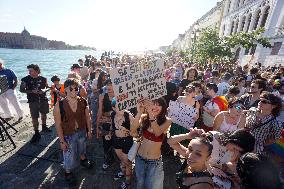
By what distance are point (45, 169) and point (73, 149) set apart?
3.66 feet

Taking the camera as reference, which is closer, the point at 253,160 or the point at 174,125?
the point at 253,160

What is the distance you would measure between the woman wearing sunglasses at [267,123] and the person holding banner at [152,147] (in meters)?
1.68

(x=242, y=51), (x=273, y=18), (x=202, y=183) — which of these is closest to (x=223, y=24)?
(x=242, y=51)

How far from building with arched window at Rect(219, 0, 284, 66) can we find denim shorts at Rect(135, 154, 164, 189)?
66.9ft

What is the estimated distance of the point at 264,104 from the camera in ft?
12.9

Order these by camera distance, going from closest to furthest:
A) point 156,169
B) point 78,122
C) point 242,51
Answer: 1. point 156,169
2. point 78,122
3. point 242,51

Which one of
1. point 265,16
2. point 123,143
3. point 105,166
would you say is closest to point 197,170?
point 123,143

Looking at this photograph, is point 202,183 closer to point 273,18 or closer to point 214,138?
point 214,138

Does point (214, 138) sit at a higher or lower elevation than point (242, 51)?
higher

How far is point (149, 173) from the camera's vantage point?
11.6 ft

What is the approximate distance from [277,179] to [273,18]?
25283 millimetres

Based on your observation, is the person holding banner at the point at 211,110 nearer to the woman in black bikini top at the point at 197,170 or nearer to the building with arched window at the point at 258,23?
the woman in black bikini top at the point at 197,170

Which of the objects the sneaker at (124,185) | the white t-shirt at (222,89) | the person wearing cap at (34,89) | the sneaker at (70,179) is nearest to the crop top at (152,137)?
the sneaker at (124,185)

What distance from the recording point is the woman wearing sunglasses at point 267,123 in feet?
12.8
